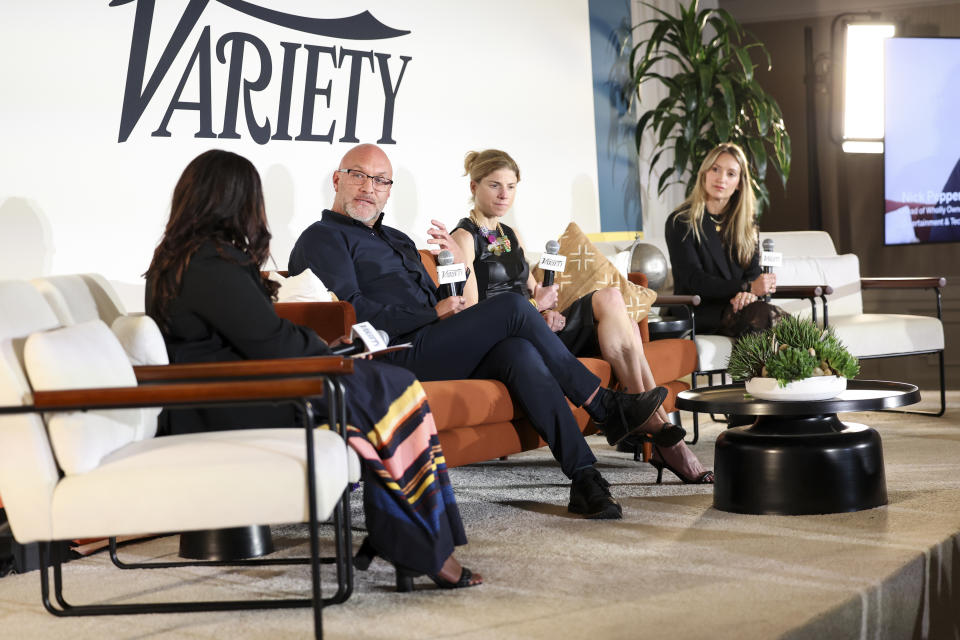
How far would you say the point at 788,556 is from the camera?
2.63m

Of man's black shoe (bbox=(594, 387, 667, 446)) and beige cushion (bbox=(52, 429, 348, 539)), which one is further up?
beige cushion (bbox=(52, 429, 348, 539))

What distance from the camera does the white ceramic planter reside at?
303cm

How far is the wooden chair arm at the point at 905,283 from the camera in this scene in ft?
16.9

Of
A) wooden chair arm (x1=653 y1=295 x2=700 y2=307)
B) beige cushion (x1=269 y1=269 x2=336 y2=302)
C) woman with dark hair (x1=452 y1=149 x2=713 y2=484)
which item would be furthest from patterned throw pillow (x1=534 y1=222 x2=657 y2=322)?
beige cushion (x1=269 y1=269 x2=336 y2=302)

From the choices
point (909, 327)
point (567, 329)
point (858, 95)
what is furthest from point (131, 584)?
point (858, 95)

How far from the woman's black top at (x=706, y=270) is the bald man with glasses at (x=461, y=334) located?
1386mm

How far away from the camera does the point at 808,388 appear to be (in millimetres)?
3033

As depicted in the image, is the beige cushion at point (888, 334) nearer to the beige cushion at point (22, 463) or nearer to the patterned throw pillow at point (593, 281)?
the patterned throw pillow at point (593, 281)

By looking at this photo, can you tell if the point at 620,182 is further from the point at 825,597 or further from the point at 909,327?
the point at 825,597

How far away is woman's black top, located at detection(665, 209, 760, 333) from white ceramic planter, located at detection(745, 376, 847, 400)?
1.66 metres

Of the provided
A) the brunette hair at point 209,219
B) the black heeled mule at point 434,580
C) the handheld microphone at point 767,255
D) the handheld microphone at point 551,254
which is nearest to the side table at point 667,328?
the handheld microphone at point 767,255

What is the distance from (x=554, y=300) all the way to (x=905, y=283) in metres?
2.18

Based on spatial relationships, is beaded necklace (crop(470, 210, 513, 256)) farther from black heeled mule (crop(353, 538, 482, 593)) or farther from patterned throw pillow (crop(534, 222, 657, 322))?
black heeled mule (crop(353, 538, 482, 593))

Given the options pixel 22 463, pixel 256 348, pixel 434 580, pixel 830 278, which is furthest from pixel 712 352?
pixel 22 463
